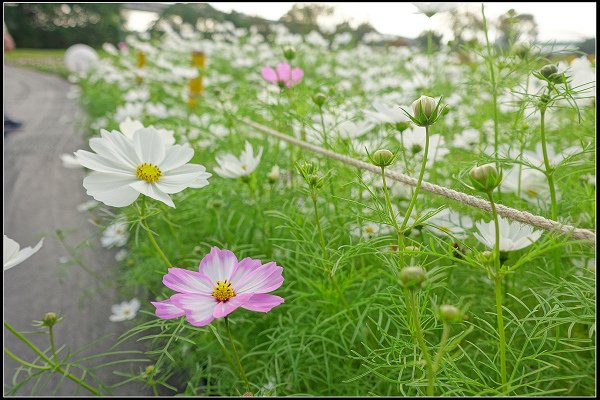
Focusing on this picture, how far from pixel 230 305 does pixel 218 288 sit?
4 cm

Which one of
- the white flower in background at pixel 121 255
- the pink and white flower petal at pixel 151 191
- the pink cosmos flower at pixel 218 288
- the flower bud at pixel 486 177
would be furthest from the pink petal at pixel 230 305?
the white flower in background at pixel 121 255

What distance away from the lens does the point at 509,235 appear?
50 centimetres

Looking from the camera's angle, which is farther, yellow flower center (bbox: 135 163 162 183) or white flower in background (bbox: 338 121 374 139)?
white flower in background (bbox: 338 121 374 139)

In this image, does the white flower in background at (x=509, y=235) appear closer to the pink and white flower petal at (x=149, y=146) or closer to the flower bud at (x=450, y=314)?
the flower bud at (x=450, y=314)

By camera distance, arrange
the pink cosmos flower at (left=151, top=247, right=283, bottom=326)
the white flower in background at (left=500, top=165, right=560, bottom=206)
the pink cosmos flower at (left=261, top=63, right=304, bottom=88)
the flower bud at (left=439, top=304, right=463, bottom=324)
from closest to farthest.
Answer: the flower bud at (left=439, top=304, right=463, bottom=324), the pink cosmos flower at (left=151, top=247, right=283, bottom=326), the white flower in background at (left=500, top=165, right=560, bottom=206), the pink cosmos flower at (left=261, top=63, right=304, bottom=88)

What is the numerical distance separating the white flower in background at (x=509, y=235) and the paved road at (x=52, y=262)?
568 millimetres

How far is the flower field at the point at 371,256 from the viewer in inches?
18.2

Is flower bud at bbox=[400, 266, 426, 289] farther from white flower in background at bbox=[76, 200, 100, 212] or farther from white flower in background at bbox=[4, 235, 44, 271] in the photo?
white flower in background at bbox=[76, 200, 100, 212]

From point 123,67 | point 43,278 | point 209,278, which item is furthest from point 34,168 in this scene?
point 123,67

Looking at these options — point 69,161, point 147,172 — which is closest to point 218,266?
point 147,172

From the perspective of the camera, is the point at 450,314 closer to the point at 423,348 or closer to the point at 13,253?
the point at 423,348

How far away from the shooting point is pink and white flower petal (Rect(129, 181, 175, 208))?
0.49m

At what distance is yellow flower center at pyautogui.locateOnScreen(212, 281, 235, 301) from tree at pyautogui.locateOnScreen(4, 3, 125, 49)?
906 cm

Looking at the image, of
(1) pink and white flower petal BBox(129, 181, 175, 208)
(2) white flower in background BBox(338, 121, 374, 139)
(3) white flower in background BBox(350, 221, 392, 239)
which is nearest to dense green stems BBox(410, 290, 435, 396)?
(1) pink and white flower petal BBox(129, 181, 175, 208)
